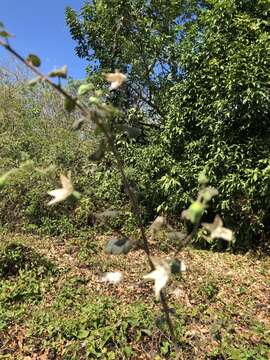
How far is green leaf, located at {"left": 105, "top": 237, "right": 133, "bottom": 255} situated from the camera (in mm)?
1070

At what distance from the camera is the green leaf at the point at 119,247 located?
3.51 feet

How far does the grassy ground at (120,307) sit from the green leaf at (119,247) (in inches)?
66.0

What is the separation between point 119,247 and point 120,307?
3.17 metres

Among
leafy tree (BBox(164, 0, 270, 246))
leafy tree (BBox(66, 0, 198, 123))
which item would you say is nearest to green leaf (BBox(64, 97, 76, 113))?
leafy tree (BBox(164, 0, 270, 246))

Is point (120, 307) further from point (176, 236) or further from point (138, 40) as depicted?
point (138, 40)

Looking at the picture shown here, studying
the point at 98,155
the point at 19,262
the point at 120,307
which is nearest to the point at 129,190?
the point at 98,155

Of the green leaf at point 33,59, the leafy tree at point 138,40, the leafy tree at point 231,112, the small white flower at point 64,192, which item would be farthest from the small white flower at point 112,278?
the leafy tree at point 138,40

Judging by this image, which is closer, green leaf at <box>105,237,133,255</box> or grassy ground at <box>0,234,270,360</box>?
green leaf at <box>105,237,133,255</box>

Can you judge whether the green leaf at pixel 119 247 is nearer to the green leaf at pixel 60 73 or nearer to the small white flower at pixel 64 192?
the small white flower at pixel 64 192

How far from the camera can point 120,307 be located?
4078 mm

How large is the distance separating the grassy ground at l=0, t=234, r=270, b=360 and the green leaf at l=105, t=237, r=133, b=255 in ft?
5.50

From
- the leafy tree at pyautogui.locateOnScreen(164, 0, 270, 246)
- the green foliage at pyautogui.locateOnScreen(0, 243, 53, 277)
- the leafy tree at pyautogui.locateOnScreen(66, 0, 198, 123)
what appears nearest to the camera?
the green foliage at pyautogui.locateOnScreen(0, 243, 53, 277)

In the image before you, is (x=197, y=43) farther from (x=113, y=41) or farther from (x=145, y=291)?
(x=145, y=291)

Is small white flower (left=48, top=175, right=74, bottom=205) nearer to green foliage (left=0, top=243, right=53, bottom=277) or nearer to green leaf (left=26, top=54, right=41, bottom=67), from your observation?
green leaf (left=26, top=54, right=41, bottom=67)
